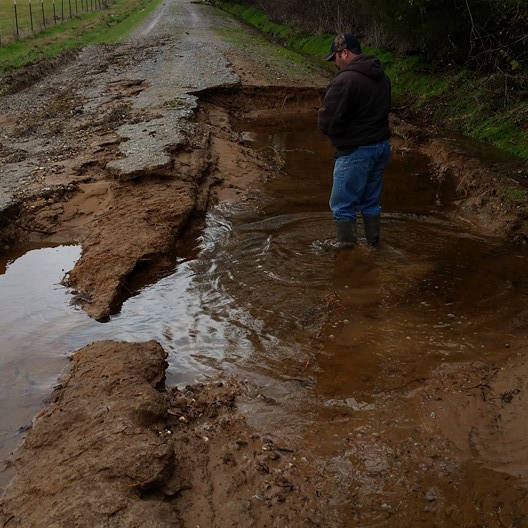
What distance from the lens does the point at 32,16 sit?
3180 centimetres

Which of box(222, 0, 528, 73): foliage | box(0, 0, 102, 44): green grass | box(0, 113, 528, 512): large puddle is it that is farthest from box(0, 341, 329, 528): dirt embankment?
box(0, 0, 102, 44): green grass

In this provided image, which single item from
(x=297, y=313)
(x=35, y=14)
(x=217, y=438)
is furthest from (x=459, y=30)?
(x=35, y=14)

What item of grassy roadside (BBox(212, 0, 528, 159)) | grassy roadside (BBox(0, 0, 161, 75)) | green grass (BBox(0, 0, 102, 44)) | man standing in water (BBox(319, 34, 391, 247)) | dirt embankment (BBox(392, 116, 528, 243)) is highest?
man standing in water (BBox(319, 34, 391, 247))

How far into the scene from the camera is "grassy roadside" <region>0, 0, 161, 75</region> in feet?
68.5

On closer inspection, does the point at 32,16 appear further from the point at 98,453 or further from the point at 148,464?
the point at 148,464

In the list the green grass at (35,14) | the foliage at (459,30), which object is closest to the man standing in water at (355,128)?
the foliage at (459,30)

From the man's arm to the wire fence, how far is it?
71.1 feet

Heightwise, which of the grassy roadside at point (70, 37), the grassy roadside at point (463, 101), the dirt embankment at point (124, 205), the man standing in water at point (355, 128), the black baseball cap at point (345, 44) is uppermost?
the black baseball cap at point (345, 44)

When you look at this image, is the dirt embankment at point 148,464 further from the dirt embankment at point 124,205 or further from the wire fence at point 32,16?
the wire fence at point 32,16

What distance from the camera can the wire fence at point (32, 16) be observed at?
2528 cm

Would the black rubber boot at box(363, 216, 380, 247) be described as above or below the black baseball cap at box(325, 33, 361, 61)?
below

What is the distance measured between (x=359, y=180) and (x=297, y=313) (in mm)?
1547

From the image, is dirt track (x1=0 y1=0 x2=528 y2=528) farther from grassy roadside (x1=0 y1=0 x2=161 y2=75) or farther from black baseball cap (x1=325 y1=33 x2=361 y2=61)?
grassy roadside (x1=0 y1=0 x2=161 y2=75)

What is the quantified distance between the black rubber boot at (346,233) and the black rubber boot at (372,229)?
0.48ft
